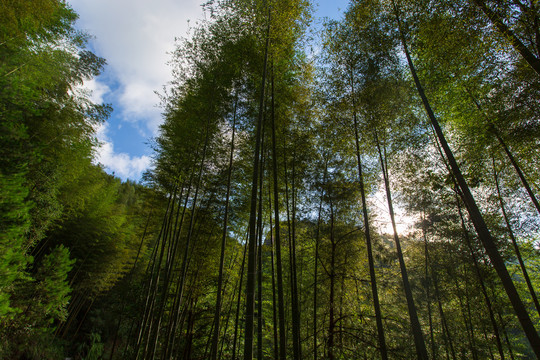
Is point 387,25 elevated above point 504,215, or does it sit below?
above

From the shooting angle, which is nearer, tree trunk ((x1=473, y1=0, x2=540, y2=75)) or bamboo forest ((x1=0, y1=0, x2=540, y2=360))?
tree trunk ((x1=473, y1=0, x2=540, y2=75))

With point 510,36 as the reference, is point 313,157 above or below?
above

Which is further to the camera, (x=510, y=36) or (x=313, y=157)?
(x=313, y=157)

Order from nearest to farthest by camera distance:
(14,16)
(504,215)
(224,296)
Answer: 1. (14,16)
2. (504,215)
3. (224,296)

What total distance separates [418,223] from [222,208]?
655 centimetres

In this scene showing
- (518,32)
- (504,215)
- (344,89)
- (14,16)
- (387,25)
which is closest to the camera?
(518,32)

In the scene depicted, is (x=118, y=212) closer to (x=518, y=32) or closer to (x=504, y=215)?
(x=518, y=32)

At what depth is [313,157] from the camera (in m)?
4.78

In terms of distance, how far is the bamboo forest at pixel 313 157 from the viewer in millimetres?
2922

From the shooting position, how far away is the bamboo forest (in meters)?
2.92

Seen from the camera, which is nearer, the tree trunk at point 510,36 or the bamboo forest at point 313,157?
the tree trunk at point 510,36

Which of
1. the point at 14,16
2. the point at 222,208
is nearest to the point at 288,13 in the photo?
the point at 222,208

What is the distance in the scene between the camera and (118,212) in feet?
35.6

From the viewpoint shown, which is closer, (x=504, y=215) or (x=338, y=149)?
(x=338, y=149)
